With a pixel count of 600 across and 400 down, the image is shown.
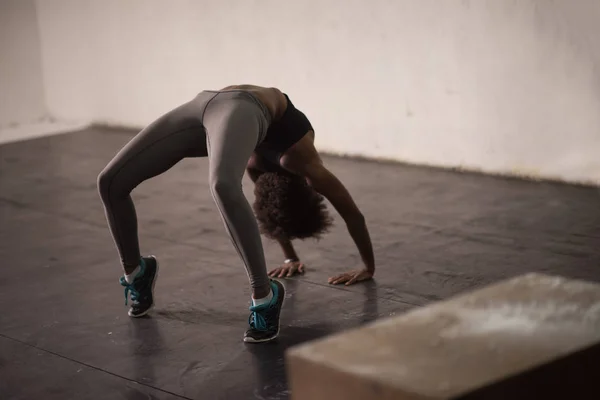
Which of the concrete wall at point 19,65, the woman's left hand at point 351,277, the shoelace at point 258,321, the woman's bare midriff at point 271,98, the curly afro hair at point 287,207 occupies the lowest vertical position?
the concrete wall at point 19,65

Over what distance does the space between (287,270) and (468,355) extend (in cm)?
229

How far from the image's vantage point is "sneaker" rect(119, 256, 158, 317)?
3.50 m

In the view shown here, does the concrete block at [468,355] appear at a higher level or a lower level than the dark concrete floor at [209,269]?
higher

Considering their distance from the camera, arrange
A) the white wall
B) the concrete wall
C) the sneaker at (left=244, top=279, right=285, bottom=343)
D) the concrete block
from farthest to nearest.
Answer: the concrete wall
the white wall
the sneaker at (left=244, top=279, right=285, bottom=343)
the concrete block

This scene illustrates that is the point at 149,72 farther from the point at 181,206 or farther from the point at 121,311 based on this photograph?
the point at 121,311

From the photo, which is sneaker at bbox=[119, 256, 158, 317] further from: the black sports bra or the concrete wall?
the concrete wall

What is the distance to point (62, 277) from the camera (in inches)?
161

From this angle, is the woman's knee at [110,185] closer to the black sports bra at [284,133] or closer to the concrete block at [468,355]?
the black sports bra at [284,133]

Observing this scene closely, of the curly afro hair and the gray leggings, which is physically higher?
the gray leggings

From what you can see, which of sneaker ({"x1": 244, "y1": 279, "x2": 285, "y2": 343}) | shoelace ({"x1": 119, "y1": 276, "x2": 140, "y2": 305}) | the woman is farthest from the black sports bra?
shoelace ({"x1": 119, "y1": 276, "x2": 140, "y2": 305})

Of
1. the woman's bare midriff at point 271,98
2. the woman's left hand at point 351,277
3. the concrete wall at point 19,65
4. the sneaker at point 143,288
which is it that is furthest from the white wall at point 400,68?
the sneaker at point 143,288

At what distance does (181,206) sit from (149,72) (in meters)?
2.67

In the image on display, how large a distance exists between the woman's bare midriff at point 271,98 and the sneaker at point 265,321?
0.60 m

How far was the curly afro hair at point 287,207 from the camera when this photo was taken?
11.5 ft
